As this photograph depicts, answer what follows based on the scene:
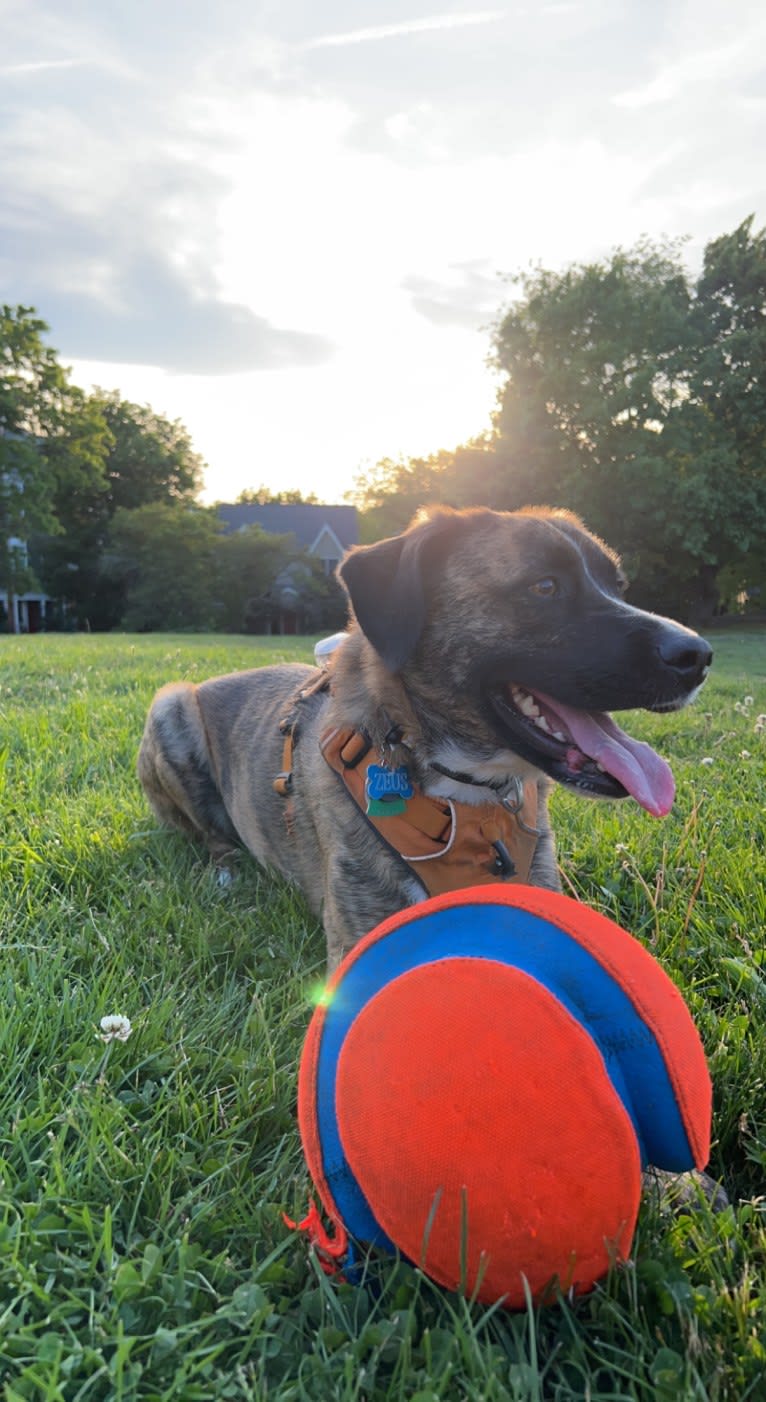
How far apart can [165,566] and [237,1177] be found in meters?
43.4

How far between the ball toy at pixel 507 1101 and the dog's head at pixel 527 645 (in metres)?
1.13

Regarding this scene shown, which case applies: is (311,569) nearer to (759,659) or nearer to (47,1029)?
(759,659)

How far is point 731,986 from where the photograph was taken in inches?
101

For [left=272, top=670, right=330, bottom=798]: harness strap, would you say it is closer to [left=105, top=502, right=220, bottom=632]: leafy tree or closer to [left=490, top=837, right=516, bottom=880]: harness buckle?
[left=490, top=837, right=516, bottom=880]: harness buckle

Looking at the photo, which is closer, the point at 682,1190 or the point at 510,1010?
the point at 510,1010

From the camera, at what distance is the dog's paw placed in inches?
67.5

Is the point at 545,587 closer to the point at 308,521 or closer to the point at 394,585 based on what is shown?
the point at 394,585

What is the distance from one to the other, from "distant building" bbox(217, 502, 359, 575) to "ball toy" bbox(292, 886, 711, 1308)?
62225mm

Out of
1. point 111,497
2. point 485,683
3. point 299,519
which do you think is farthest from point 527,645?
point 299,519

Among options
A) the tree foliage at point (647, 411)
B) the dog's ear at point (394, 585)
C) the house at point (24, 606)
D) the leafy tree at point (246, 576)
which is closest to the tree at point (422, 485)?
the tree foliage at point (647, 411)

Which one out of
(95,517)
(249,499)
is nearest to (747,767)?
(95,517)

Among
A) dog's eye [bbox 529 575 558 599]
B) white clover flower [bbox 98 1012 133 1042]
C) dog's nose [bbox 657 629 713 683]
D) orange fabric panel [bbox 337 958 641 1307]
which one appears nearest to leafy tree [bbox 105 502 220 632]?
dog's eye [bbox 529 575 558 599]

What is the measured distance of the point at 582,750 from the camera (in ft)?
8.79

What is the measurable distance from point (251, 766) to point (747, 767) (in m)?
2.96
